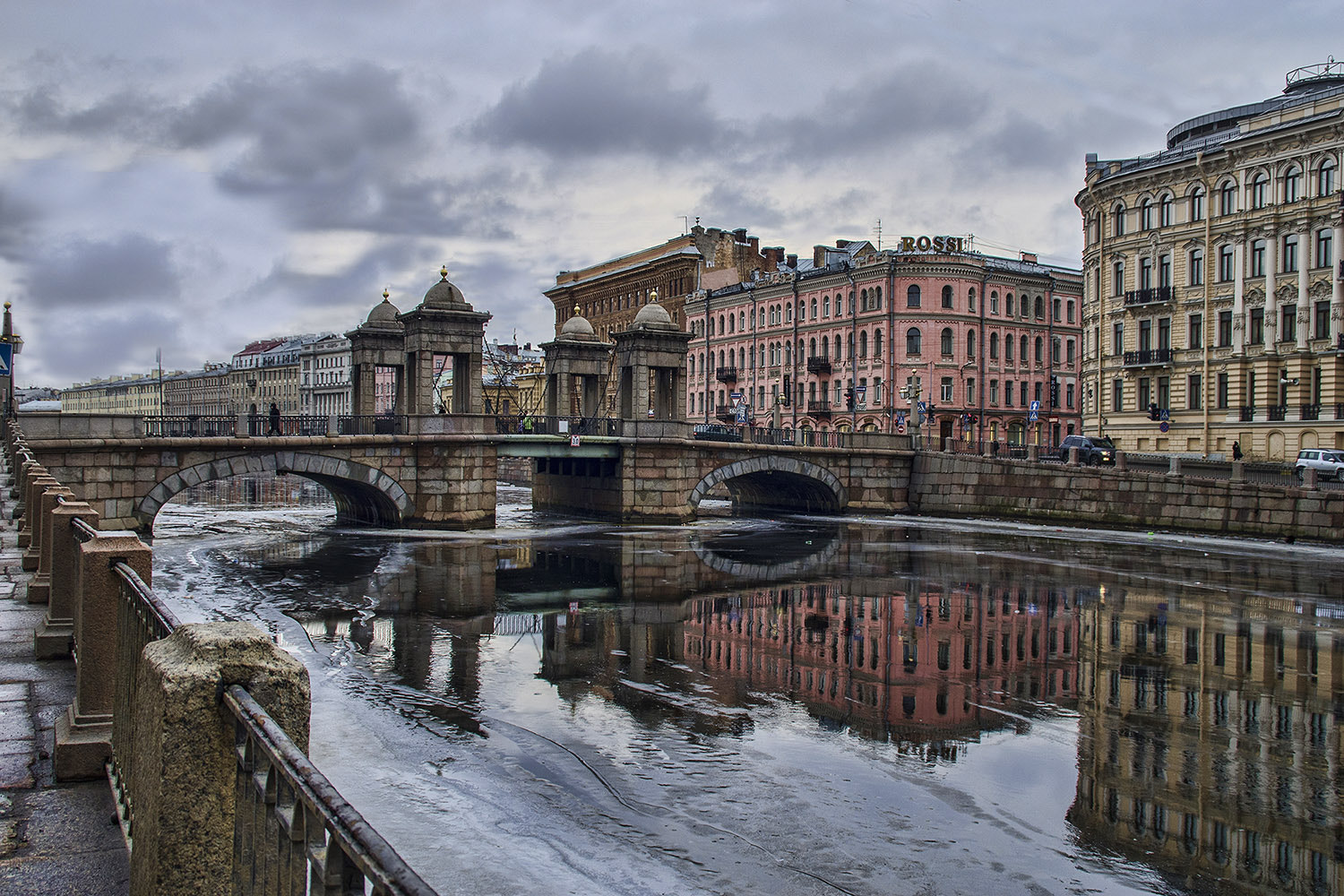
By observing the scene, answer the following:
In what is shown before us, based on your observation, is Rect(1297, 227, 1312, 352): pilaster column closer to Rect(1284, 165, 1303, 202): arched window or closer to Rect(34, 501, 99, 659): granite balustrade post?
Rect(1284, 165, 1303, 202): arched window

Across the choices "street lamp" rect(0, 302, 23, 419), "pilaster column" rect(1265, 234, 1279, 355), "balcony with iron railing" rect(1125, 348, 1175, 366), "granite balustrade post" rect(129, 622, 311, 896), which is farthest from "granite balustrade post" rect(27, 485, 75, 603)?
"balcony with iron railing" rect(1125, 348, 1175, 366)

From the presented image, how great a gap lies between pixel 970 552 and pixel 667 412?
1593cm

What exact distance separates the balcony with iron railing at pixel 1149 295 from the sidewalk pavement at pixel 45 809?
53.4 metres

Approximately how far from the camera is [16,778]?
6.83 metres

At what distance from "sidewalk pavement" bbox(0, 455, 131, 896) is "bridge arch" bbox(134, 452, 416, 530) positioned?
29.5 m

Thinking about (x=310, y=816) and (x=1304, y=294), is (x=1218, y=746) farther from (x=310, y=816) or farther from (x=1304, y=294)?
(x=1304, y=294)

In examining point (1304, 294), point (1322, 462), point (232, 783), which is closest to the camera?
point (232, 783)

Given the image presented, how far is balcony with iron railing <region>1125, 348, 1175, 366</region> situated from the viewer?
54.3m

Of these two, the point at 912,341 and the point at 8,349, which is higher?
the point at 912,341

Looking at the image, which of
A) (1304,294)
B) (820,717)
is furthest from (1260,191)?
(820,717)

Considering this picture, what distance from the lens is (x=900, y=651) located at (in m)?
22.0

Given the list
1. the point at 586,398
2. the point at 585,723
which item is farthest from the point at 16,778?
the point at 586,398

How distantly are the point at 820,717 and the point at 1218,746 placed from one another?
17.1 ft

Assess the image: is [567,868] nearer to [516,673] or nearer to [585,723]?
[585,723]
